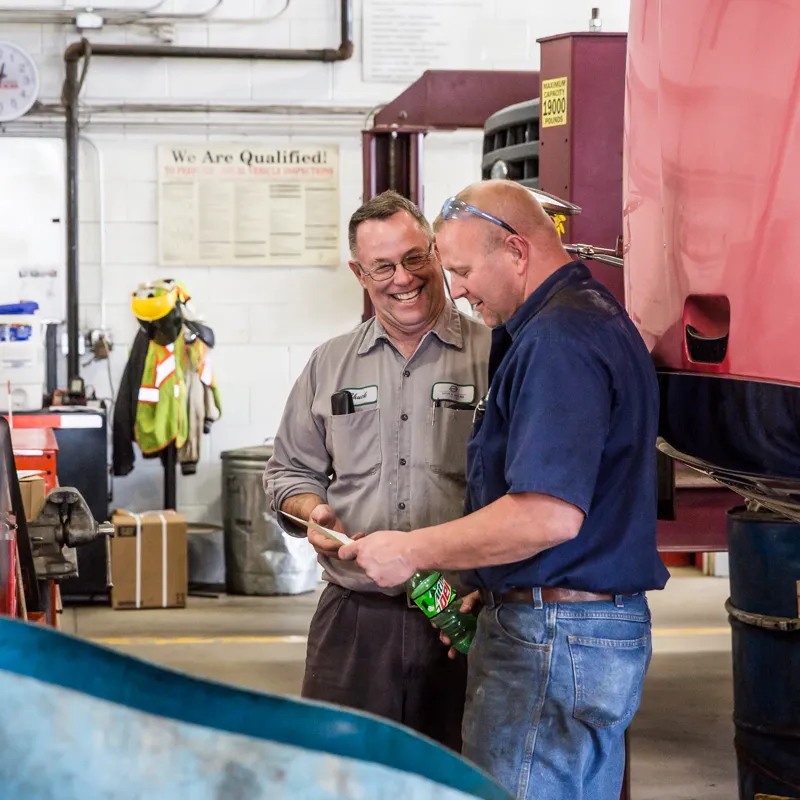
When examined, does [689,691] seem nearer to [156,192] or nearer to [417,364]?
[417,364]

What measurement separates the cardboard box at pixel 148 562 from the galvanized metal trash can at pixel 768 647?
376cm

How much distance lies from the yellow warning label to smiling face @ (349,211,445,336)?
34.3 inches

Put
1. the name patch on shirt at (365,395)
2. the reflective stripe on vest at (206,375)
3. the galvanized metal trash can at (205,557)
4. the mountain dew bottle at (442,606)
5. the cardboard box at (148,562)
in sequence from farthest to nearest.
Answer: the galvanized metal trash can at (205,557) → the reflective stripe on vest at (206,375) → the cardboard box at (148,562) → the name patch on shirt at (365,395) → the mountain dew bottle at (442,606)

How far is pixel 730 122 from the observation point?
1.69 m

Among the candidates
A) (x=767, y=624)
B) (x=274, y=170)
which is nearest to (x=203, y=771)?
(x=767, y=624)

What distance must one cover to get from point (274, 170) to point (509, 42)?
1.62m

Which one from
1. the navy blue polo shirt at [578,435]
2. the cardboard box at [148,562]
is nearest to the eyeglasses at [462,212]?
the navy blue polo shirt at [578,435]

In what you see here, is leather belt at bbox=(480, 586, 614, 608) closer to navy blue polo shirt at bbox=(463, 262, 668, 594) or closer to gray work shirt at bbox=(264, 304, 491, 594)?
navy blue polo shirt at bbox=(463, 262, 668, 594)

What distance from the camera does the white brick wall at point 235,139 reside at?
22.9ft

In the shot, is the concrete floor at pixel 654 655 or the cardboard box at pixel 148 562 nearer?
the concrete floor at pixel 654 655

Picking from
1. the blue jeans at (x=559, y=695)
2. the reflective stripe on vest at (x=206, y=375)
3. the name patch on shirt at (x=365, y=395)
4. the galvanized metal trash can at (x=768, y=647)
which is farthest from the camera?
the reflective stripe on vest at (x=206, y=375)

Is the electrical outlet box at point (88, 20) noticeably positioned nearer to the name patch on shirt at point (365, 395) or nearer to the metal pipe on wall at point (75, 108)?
the metal pipe on wall at point (75, 108)

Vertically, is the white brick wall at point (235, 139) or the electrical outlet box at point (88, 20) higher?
the electrical outlet box at point (88, 20)

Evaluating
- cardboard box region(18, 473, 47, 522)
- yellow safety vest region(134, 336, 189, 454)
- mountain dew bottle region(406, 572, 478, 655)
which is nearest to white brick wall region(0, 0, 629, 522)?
yellow safety vest region(134, 336, 189, 454)
